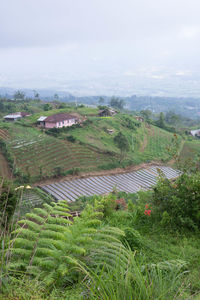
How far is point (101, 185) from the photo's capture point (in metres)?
21.8

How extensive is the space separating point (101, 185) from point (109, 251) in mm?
19083

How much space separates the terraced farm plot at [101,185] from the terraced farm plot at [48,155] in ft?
Answer: 6.29

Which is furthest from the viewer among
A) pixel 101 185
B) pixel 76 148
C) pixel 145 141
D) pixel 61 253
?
pixel 145 141

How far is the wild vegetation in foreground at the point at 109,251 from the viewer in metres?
1.77

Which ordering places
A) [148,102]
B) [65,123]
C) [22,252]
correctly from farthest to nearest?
1. [148,102]
2. [65,123]
3. [22,252]

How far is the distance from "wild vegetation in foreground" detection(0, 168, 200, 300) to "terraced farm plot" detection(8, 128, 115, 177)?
1744cm

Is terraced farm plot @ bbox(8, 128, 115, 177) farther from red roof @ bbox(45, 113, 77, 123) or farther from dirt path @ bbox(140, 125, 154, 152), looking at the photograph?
dirt path @ bbox(140, 125, 154, 152)

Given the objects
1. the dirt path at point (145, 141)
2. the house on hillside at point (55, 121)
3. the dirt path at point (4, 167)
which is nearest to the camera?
the dirt path at point (4, 167)

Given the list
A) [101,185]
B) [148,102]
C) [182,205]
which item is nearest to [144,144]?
[101,185]

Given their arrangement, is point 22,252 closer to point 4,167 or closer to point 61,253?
point 61,253

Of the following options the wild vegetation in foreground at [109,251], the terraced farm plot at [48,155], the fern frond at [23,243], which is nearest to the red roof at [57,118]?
Answer: the terraced farm plot at [48,155]

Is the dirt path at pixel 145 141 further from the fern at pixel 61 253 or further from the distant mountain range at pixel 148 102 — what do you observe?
the distant mountain range at pixel 148 102

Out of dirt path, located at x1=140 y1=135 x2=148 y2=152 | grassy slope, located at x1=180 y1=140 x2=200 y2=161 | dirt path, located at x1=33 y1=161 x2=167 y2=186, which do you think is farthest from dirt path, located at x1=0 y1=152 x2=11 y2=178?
grassy slope, located at x1=180 y1=140 x2=200 y2=161

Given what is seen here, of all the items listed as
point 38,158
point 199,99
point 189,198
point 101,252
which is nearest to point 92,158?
point 38,158
